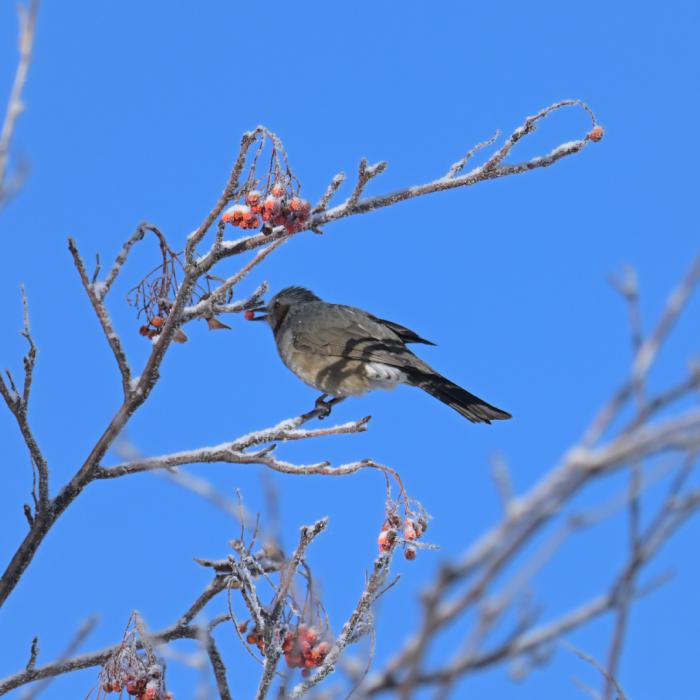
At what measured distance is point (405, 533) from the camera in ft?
14.2

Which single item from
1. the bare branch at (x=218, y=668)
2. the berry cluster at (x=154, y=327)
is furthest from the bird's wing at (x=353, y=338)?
the bare branch at (x=218, y=668)

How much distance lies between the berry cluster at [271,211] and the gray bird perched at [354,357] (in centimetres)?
283

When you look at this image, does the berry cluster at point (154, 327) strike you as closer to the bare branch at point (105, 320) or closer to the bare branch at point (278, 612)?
the bare branch at point (105, 320)

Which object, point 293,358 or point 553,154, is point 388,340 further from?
point 553,154

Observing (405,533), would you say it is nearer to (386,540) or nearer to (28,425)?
(386,540)

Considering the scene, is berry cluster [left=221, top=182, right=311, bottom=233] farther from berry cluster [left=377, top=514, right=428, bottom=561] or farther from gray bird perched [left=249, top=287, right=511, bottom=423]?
gray bird perched [left=249, top=287, right=511, bottom=423]

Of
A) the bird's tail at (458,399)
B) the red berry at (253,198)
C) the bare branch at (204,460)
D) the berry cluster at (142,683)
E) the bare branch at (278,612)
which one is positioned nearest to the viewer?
the bare branch at (278,612)

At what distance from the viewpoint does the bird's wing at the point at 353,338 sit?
7430 mm

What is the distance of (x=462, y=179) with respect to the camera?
4.21 metres

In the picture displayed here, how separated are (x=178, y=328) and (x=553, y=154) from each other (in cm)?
167

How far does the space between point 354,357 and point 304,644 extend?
3.94 metres

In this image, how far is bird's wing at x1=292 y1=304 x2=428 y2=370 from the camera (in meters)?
7.43

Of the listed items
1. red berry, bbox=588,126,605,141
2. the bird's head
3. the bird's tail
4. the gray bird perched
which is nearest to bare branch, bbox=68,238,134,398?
red berry, bbox=588,126,605,141

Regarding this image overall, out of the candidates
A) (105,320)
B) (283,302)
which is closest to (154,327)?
(105,320)
